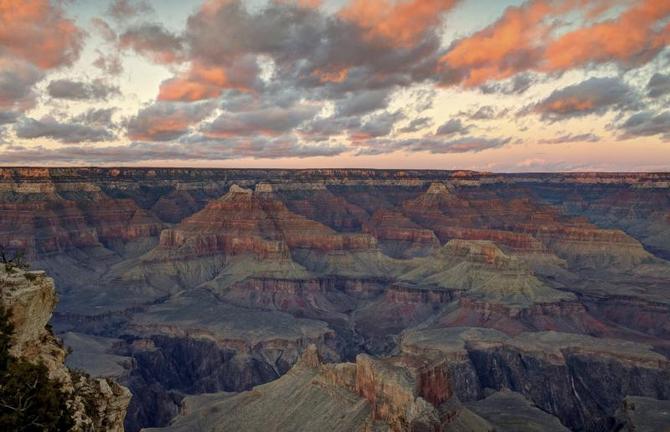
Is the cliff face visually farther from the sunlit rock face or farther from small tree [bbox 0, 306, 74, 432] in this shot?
the sunlit rock face

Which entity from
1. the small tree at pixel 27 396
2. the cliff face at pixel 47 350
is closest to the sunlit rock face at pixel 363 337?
the cliff face at pixel 47 350

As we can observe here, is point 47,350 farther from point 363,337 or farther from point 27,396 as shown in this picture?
point 363,337

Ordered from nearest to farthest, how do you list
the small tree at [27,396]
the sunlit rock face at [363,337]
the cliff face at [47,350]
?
the small tree at [27,396]
the cliff face at [47,350]
the sunlit rock face at [363,337]

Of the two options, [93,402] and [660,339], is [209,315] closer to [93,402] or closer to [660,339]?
[660,339]

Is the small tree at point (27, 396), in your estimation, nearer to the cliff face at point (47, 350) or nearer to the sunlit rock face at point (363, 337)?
the cliff face at point (47, 350)

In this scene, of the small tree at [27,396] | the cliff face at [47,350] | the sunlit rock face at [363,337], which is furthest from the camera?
the sunlit rock face at [363,337]

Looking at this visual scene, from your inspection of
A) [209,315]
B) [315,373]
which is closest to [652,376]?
[315,373]

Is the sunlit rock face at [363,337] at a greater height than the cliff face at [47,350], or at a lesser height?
lesser

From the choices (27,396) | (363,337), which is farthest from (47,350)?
(363,337)

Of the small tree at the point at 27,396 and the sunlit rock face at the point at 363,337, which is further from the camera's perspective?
the sunlit rock face at the point at 363,337

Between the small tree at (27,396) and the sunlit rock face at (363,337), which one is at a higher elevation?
the small tree at (27,396)
